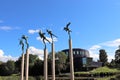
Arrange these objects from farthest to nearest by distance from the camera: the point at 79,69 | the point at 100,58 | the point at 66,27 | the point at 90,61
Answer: the point at 100,58
the point at 90,61
the point at 79,69
the point at 66,27

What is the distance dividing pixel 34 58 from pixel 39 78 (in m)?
24.4

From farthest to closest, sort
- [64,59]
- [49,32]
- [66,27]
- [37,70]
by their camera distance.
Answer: [64,59] < [37,70] < [49,32] < [66,27]

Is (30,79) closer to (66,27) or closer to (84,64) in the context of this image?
(84,64)

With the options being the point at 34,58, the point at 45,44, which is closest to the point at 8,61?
the point at 34,58

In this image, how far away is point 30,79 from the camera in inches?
2694

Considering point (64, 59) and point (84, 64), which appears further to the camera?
point (84, 64)

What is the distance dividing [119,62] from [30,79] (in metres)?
43.7

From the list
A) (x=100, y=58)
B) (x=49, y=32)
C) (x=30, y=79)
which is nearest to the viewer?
(x=49, y=32)

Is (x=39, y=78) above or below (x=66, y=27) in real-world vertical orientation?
below

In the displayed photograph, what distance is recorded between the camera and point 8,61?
101688mm

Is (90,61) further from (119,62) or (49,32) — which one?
(49,32)

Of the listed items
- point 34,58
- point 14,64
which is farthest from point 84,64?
point 14,64

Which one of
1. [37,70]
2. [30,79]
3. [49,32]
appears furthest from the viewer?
[37,70]

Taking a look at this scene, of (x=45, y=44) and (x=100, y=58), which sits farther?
(x=100, y=58)
